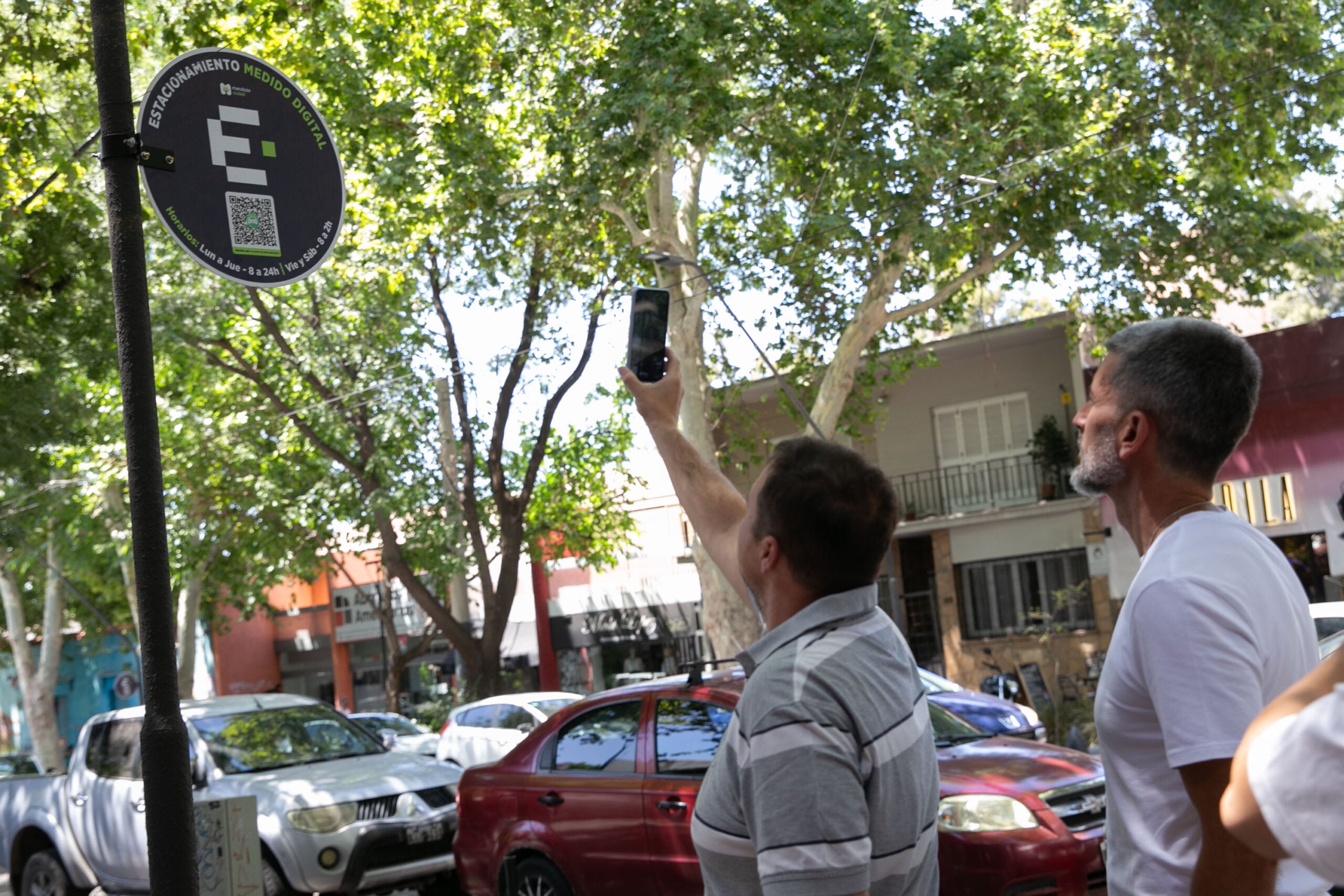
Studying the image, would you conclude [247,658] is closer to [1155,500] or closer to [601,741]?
[601,741]

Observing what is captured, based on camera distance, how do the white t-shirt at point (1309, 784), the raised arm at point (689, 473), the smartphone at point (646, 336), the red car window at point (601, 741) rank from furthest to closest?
the red car window at point (601, 741) < the smartphone at point (646, 336) < the raised arm at point (689, 473) < the white t-shirt at point (1309, 784)

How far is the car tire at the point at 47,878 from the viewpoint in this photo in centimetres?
1117

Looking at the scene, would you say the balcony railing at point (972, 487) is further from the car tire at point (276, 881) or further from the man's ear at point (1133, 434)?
the man's ear at point (1133, 434)

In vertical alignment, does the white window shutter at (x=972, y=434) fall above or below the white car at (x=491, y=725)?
above

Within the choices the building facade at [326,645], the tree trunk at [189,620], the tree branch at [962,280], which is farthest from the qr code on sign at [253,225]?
the building facade at [326,645]

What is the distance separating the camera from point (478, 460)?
25406 mm

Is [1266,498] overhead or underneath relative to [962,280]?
underneath

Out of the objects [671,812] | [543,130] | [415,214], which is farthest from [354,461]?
[671,812]

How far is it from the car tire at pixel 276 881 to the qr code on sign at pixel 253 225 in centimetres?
573

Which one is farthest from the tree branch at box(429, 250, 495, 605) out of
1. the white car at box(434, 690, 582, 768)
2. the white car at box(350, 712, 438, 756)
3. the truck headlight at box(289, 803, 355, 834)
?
the truck headlight at box(289, 803, 355, 834)

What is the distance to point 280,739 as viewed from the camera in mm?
10750

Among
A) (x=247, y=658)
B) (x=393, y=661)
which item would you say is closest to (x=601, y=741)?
(x=393, y=661)

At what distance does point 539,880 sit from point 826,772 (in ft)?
21.0

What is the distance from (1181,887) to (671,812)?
5396mm
